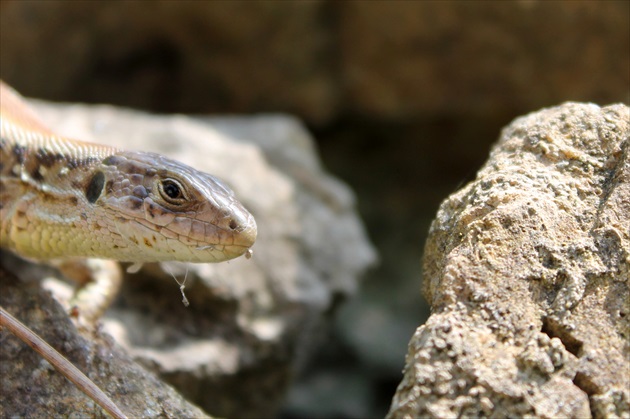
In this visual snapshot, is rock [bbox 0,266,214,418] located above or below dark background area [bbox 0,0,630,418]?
below

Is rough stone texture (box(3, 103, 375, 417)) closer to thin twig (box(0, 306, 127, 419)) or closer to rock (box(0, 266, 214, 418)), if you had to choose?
rock (box(0, 266, 214, 418))

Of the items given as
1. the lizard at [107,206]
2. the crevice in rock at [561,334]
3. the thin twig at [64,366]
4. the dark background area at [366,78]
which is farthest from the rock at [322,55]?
the crevice in rock at [561,334]

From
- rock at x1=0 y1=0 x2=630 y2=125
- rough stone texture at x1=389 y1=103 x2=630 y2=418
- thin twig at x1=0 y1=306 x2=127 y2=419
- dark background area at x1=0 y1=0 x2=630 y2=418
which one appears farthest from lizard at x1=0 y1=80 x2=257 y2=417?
rock at x1=0 y1=0 x2=630 y2=125

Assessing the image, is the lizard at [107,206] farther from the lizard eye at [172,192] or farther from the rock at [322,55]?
the rock at [322,55]

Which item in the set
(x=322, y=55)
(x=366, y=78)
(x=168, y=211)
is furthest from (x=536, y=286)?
(x=322, y=55)

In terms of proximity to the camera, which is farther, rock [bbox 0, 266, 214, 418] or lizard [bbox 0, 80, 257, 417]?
lizard [bbox 0, 80, 257, 417]

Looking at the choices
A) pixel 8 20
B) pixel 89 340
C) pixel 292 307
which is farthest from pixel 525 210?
pixel 8 20

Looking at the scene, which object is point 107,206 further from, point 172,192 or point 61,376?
point 61,376
